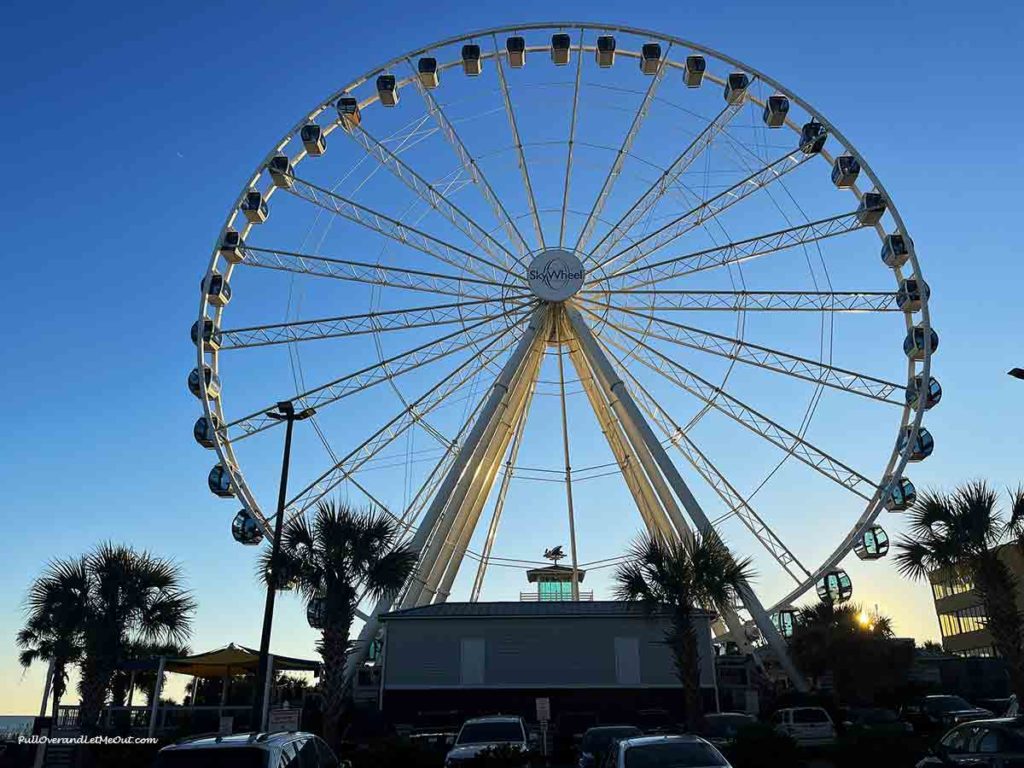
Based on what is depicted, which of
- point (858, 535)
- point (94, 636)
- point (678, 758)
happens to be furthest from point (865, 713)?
point (94, 636)

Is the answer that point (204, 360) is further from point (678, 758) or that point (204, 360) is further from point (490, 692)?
point (678, 758)

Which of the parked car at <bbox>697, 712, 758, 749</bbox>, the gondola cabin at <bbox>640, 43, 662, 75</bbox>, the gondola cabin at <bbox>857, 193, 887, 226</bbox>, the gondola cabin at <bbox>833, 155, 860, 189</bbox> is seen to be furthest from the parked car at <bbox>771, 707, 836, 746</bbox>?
the gondola cabin at <bbox>640, 43, 662, 75</bbox>

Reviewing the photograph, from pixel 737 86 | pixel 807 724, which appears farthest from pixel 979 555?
pixel 737 86

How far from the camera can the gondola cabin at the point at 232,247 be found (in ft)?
94.0

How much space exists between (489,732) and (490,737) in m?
0.13

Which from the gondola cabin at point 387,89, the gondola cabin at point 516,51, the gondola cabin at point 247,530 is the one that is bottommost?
the gondola cabin at point 247,530

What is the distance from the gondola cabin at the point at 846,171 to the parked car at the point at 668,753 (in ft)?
70.4

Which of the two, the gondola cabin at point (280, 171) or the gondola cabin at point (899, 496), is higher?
the gondola cabin at point (280, 171)

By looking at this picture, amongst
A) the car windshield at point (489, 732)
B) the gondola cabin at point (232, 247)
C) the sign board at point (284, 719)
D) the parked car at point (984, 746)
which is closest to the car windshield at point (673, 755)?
the parked car at point (984, 746)

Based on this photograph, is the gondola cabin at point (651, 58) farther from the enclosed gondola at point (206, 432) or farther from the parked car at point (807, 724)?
the parked car at point (807, 724)

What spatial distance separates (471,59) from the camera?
29.5m

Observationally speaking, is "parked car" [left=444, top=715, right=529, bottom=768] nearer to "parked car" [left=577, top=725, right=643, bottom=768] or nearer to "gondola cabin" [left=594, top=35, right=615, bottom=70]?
"parked car" [left=577, top=725, right=643, bottom=768]

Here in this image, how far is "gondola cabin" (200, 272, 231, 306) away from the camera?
2839 cm

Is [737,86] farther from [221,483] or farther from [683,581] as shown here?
[221,483]
